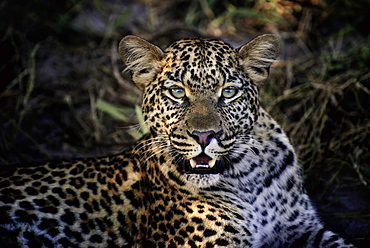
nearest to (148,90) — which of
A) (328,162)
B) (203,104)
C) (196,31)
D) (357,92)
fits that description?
(203,104)

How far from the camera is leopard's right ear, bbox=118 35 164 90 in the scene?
4.98 meters

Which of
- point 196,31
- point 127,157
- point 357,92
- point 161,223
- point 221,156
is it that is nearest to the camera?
point 221,156

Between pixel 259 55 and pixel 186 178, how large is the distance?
1.30 meters

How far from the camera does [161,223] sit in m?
4.79

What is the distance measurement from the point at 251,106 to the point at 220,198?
33.3 inches

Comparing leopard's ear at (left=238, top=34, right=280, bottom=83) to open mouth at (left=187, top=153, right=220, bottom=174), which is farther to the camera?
leopard's ear at (left=238, top=34, right=280, bottom=83)

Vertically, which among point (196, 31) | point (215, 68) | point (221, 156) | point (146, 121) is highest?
point (196, 31)

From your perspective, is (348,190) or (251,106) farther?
(348,190)

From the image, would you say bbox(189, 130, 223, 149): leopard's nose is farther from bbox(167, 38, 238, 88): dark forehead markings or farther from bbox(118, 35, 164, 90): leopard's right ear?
bbox(118, 35, 164, 90): leopard's right ear

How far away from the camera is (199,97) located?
464cm

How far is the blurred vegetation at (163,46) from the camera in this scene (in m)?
6.76

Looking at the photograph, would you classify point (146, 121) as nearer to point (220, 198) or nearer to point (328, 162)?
point (220, 198)

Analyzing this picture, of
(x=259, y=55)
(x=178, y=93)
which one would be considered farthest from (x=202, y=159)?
(x=259, y=55)

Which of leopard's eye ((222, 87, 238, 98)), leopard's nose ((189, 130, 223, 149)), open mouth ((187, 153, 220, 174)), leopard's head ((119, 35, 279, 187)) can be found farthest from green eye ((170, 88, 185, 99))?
open mouth ((187, 153, 220, 174))
